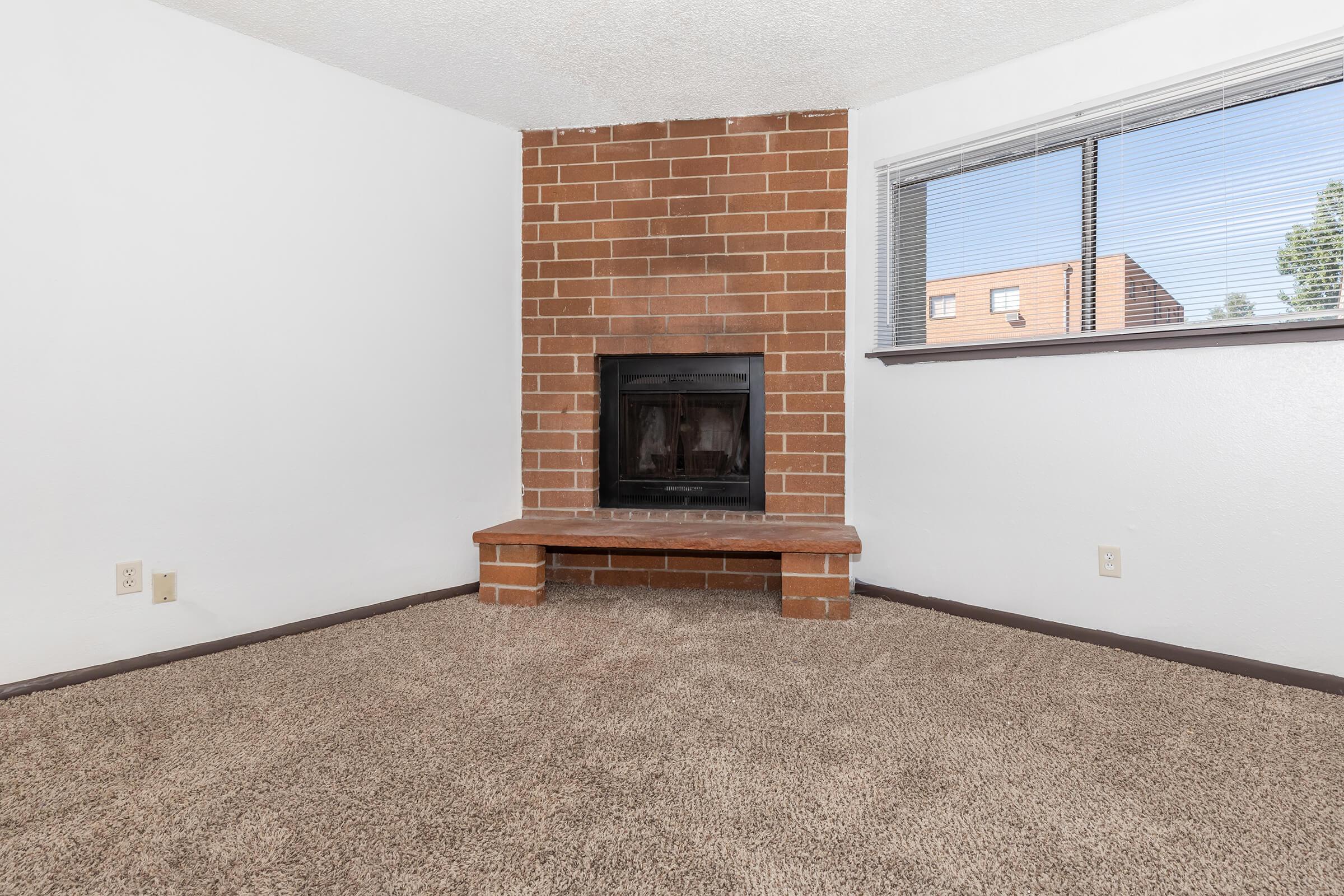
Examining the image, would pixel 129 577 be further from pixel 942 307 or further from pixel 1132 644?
pixel 1132 644

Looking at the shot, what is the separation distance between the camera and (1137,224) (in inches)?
89.6

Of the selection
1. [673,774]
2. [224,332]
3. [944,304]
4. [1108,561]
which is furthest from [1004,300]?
[224,332]

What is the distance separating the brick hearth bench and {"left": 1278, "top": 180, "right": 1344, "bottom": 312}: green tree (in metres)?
1.56

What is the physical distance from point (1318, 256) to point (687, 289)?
217cm

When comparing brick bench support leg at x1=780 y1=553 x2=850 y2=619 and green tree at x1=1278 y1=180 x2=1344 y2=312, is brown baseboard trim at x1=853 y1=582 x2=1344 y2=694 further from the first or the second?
green tree at x1=1278 y1=180 x2=1344 y2=312

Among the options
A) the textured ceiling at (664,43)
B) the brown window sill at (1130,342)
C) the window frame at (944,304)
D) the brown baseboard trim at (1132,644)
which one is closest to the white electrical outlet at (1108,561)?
the brown baseboard trim at (1132,644)

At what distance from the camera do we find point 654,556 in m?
3.15

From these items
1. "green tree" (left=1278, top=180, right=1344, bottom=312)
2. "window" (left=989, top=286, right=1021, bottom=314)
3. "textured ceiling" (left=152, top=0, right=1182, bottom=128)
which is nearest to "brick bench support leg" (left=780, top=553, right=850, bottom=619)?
"window" (left=989, top=286, right=1021, bottom=314)

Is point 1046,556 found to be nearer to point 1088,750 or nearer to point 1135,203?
point 1088,750

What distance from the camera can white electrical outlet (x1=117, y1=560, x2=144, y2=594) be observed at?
6.89ft

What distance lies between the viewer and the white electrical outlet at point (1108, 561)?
2.32 meters

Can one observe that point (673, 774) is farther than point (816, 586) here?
No

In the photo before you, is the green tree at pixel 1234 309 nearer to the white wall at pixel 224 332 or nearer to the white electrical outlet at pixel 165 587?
the white wall at pixel 224 332

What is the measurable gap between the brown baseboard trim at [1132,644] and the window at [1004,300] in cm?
120
